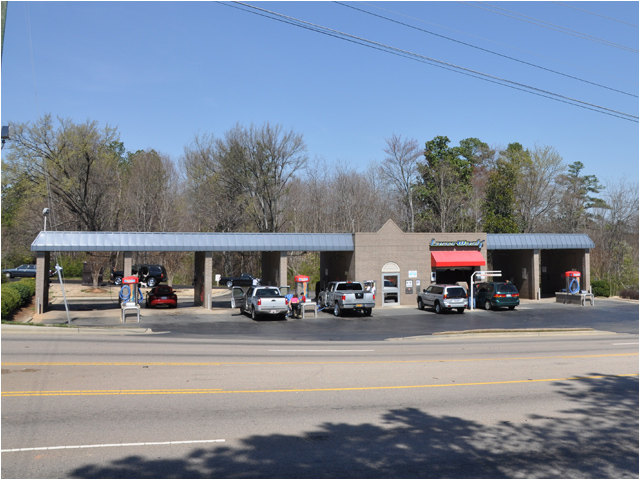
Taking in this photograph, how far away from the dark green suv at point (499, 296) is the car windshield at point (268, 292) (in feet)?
44.6

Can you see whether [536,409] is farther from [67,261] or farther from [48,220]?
[67,261]

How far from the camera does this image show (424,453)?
25.1 feet

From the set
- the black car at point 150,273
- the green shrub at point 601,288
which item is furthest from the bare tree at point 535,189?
the black car at point 150,273

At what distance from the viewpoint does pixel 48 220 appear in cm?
5378

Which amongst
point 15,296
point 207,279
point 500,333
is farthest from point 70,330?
point 500,333

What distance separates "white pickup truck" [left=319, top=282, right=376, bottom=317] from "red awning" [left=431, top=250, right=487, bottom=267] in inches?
295

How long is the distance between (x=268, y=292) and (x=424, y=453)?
23.5 m

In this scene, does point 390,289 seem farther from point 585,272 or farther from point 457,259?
point 585,272

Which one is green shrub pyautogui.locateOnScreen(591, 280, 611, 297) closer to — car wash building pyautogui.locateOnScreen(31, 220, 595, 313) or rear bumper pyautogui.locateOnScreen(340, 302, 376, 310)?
car wash building pyautogui.locateOnScreen(31, 220, 595, 313)

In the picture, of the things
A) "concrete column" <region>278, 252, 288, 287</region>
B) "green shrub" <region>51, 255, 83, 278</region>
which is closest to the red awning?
"concrete column" <region>278, 252, 288, 287</region>

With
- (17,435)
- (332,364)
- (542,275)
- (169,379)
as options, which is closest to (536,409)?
(332,364)

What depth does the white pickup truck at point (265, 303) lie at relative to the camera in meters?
29.5

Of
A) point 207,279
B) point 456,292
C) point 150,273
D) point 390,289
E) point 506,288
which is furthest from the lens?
point 150,273

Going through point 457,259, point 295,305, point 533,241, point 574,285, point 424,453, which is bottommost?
point 424,453
